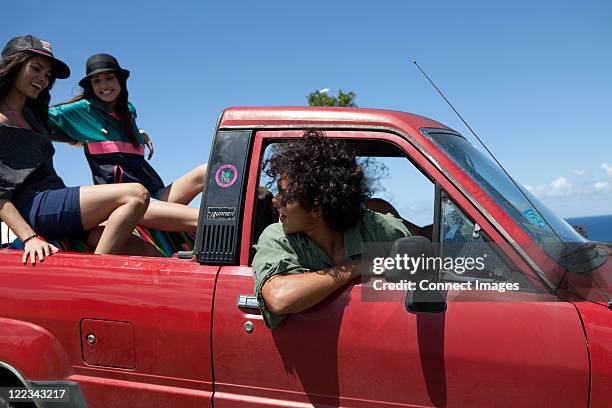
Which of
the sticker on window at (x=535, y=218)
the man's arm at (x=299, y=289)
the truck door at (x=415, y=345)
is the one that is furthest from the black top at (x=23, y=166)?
the sticker on window at (x=535, y=218)

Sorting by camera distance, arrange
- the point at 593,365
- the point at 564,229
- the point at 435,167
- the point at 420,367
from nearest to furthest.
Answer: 1. the point at 593,365
2. the point at 420,367
3. the point at 435,167
4. the point at 564,229

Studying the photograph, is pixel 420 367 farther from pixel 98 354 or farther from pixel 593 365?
pixel 98 354

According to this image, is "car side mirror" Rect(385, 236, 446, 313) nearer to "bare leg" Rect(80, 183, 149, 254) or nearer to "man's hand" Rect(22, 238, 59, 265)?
"bare leg" Rect(80, 183, 149, 254)

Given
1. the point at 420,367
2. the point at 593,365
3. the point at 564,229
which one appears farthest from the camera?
the point at 564,229

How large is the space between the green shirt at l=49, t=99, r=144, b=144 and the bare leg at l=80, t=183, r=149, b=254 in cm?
82

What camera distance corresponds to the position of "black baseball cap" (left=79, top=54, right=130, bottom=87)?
12.5ft

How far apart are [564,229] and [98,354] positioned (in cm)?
220

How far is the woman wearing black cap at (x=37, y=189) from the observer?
9.67 ft

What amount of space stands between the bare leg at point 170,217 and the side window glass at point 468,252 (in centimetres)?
162

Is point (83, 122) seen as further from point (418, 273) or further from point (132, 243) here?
point (418, 273)

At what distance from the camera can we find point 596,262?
7.39 ft

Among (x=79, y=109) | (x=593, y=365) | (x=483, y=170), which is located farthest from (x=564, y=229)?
(x=79, y=109)

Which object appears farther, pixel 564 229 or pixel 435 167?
pixel 564 229

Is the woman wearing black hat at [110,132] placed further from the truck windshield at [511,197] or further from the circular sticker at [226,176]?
the truck windshield at [511,197]
